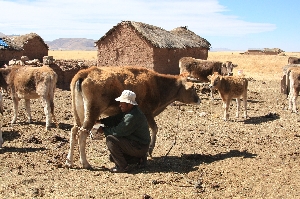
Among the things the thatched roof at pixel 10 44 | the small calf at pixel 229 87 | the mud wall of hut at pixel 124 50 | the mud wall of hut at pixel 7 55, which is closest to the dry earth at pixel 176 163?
the small calf at pixel 229 87

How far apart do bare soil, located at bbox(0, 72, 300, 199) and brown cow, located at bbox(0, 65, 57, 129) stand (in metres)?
0.77

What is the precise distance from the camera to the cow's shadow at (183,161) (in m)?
7.51

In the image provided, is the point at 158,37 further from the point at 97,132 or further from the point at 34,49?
the point at 97,132

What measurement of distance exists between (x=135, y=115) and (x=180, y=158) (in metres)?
2.02

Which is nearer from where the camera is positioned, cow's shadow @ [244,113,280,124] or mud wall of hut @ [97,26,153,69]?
cow's shadow @ [244,113,280,124]

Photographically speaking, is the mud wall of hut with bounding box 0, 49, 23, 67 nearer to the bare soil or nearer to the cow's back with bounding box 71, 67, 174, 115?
the bare soil

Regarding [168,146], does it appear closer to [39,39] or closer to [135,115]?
[135,115]

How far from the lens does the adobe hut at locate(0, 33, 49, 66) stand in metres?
27.4

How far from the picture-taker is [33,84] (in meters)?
11.4

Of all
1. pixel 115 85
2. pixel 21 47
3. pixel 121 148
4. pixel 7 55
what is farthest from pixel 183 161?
pixel 21 47

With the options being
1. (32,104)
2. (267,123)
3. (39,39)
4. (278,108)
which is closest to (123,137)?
(267,123)

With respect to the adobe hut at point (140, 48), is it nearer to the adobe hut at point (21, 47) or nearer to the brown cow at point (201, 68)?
the brown cow at point (201, 68)

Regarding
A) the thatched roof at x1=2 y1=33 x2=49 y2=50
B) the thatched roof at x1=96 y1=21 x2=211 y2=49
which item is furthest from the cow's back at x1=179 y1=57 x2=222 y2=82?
the thatched roof at x1=2 y1=33 x2=49 y2=50

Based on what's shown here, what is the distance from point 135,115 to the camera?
699 cm
